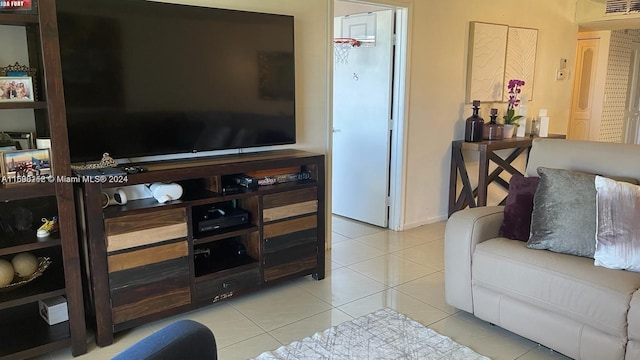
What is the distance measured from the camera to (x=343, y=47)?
4.54 metres

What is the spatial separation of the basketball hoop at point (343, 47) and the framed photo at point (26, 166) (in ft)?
9.42

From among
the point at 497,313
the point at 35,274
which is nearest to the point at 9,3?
the point at 35,274

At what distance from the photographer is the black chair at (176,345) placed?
38.7 inches

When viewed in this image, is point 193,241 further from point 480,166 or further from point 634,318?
point 480,166

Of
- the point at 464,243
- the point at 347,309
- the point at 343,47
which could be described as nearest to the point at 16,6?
the point at 347,309

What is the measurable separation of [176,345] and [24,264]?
170 centimetres

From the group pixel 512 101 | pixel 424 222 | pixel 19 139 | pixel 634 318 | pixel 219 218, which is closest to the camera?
pixel 634 318

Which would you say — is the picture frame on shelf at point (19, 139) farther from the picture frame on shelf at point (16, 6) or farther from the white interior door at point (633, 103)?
the white interior door at point (633, 103)

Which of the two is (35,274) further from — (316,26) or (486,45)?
(486,45)

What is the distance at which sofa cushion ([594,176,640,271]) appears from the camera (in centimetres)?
218

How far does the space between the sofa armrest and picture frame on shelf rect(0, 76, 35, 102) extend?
2.23 meters

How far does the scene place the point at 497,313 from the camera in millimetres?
2500

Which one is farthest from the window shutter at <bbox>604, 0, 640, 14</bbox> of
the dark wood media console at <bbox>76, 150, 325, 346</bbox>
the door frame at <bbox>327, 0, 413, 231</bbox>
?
the dark wood media console at <bbox>76, 150, 325, 346</bbox>

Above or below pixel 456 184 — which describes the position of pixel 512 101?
above
